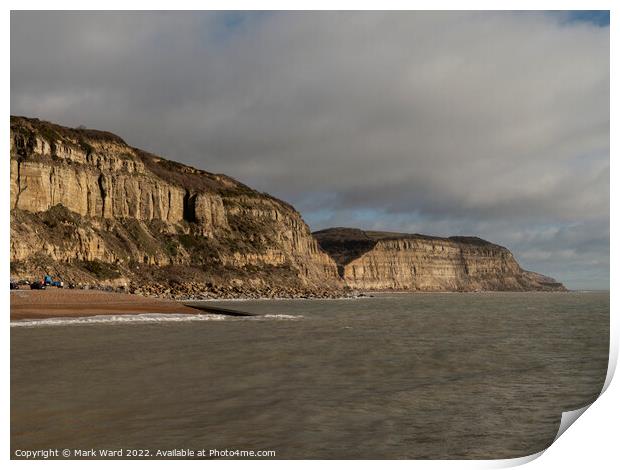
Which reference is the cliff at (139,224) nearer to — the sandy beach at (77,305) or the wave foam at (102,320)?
the sandy beach at (77,305)

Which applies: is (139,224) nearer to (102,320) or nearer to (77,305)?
(77,305)

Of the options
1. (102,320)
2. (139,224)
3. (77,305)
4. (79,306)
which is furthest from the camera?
(139,224)

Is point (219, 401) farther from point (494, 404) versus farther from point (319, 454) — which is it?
point (494, 404)

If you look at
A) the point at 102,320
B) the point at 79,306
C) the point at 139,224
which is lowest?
the point at 79,306

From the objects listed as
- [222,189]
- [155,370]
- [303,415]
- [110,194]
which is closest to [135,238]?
[110,194]

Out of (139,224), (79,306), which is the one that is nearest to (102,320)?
(79,306)

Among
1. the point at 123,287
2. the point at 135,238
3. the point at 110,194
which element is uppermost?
the point at 110,194

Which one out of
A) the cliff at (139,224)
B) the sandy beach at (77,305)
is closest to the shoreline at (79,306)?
the sandy beach at (77,305)

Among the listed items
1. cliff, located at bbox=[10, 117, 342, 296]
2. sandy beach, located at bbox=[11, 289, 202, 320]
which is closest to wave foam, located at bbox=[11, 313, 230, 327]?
sandy beach, located at bbox=[11, 289, 202, 320]
